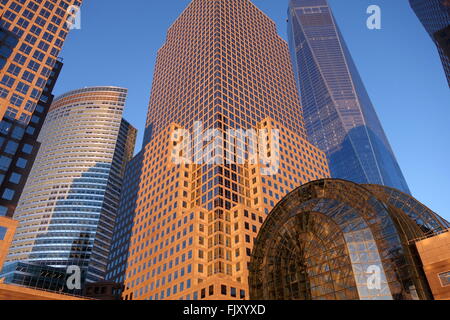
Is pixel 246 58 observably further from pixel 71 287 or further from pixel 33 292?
pixel 71 287

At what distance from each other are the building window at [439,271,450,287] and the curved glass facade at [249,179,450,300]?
1.96 meters

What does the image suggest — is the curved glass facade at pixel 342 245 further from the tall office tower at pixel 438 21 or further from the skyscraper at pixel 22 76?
the tall office tower at pixel 438 21

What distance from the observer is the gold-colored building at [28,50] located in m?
80.2

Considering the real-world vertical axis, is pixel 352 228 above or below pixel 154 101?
below

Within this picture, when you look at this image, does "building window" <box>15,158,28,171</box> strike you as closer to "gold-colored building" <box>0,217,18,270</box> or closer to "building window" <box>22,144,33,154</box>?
"building window" <box>22,144,33,154</box>

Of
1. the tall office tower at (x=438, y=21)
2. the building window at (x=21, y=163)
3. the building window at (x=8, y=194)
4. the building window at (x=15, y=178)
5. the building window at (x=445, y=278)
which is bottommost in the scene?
the building window at (x=445, y=278)

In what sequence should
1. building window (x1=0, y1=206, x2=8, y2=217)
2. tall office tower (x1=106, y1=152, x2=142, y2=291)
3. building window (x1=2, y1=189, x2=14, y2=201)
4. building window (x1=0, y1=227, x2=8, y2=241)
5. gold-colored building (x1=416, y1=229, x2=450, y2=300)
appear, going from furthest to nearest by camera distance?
tall office tower (x1=106, y1=152, x2=142, y2=291), building window (x1=2, y1=189, x2=14, y2=201), building window (x1=0, y1=206, x2=8, y2=217), building window (x1=0, y1=227, x2=8, y2=241), gold-colored building (x1=416, y1=229, x2=450, y2=300)

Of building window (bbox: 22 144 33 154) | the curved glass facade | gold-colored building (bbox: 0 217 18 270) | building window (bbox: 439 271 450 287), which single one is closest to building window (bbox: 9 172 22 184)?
building window (bbox: 22 144 33 154)

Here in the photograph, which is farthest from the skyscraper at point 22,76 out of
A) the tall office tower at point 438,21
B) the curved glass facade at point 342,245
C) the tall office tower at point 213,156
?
the tall office tower at point 438,21

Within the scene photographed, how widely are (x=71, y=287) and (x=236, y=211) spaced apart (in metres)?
104

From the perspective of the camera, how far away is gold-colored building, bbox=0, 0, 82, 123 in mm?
80188

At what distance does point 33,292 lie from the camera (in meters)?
62.2

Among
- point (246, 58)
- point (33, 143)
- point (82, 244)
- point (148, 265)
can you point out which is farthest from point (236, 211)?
point (82, 244)
